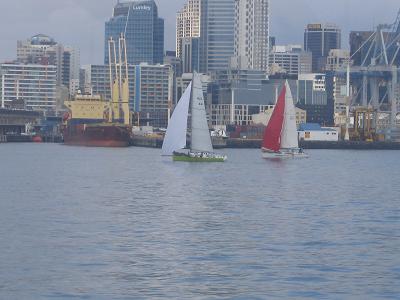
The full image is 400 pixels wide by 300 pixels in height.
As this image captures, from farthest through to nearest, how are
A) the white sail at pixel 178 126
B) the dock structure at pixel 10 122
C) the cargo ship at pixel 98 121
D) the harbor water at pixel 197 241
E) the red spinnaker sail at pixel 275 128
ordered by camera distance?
1. the dock structure at pixel 10 122
2. the cargo ship at pixel 98 121
3. the red spinnaker sail at pixel 275 128
4. the white sail at pixel 178 126
5. the harbor water at pixel 197 241

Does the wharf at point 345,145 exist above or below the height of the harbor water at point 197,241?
below

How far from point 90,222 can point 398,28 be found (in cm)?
15766

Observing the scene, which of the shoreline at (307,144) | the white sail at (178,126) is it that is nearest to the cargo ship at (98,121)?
the shoreline at (307,144)

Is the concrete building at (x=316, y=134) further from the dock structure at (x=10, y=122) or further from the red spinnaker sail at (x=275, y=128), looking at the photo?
the red spinnaker sail at (x=275, y=128)

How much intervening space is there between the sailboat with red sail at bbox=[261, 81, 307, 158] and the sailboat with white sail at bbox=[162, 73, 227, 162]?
1165 centimetres

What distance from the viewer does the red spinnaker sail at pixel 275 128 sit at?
9331 cm

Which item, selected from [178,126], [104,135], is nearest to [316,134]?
[104,135]

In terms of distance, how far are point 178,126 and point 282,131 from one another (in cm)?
1621

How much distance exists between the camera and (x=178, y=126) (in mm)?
80562

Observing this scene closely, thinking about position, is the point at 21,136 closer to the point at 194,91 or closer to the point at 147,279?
the point at 194,91

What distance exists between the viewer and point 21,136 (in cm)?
18575

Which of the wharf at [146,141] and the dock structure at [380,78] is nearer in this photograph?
the wharf at [146,141]

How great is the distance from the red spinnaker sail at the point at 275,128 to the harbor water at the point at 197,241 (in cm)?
3608

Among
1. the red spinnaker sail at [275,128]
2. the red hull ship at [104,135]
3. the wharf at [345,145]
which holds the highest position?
the red spinnaker sail at [275,128]
